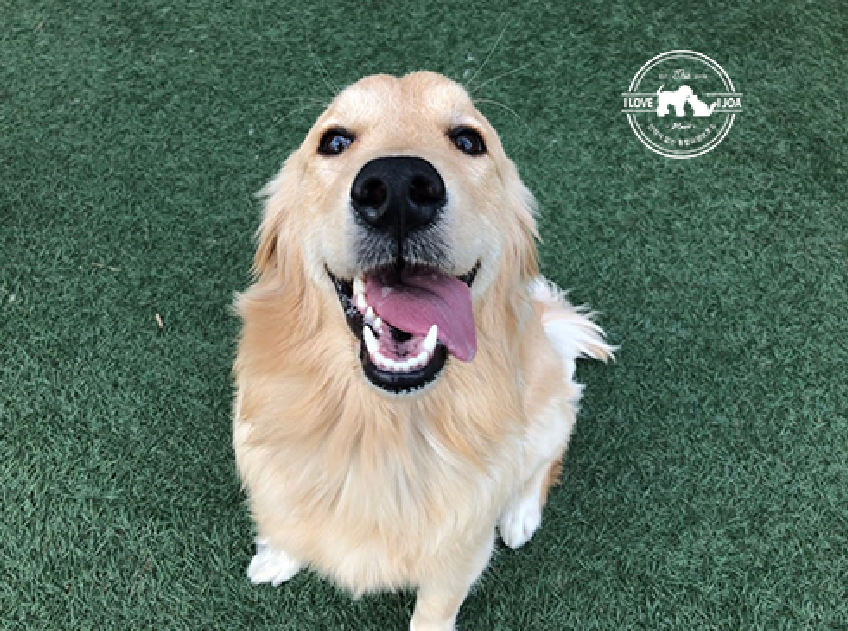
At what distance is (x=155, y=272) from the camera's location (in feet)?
9.16

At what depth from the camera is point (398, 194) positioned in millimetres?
1359

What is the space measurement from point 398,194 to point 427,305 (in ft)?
0.85

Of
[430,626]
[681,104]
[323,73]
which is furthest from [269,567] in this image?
[681,104]

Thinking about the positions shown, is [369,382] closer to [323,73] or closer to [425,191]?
[425,191]

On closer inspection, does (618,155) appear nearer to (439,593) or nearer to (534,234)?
(534,234)

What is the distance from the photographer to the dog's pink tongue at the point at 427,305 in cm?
146

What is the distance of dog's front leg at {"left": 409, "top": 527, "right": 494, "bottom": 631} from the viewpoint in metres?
1.89

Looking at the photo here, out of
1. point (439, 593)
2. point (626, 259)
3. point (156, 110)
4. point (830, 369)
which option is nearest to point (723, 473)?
point (830, 369)

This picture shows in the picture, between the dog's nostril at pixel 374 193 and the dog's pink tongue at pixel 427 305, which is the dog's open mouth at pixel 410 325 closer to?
the dog's pink tongue at pixel 427 305

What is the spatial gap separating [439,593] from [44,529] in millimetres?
1380

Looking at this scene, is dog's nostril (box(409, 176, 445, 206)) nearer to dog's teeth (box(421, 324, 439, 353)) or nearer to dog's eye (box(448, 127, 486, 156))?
dog's teeth (box(421, 324, 439, 353))

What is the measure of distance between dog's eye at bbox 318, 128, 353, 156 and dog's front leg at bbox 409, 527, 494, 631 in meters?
1.13

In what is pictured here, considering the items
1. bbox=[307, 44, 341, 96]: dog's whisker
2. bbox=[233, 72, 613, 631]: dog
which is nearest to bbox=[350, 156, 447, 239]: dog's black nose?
bbox=[233, 72, 613, 631]: dog

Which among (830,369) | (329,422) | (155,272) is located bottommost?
(155,272)
